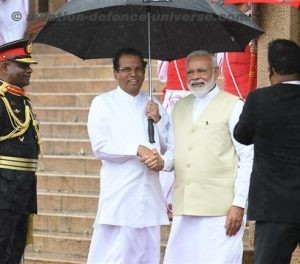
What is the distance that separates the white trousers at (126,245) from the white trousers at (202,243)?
8.7 inches

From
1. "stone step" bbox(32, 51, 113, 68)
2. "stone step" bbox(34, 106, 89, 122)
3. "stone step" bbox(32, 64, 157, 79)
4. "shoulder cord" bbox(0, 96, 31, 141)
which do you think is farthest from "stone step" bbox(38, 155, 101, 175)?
"shoulder cord" bbox(0, 96, 31, 141)

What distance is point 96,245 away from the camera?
24.6 ft

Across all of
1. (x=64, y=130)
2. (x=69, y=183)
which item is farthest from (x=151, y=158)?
(x=64, y=130)

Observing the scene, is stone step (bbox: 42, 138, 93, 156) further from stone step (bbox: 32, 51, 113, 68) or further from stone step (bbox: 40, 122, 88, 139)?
stone step (bbox: 32, 51, 113, 68)

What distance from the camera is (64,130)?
11.5 m

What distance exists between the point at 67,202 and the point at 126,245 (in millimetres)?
2829

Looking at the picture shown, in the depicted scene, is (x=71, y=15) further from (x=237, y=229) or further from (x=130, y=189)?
(x=237, y=229)

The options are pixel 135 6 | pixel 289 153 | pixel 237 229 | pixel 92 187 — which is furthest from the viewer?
pixel 92 187

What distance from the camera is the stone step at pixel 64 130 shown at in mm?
11344

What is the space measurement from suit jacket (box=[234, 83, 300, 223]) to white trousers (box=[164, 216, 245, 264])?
0.80m

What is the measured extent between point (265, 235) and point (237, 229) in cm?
79

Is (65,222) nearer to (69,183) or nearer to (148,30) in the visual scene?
(69,183)

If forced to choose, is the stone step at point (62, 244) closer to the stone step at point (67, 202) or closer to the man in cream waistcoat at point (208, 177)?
the stone step at point (67, 202)

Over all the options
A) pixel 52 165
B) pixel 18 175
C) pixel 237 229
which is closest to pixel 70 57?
pixel 52 165
